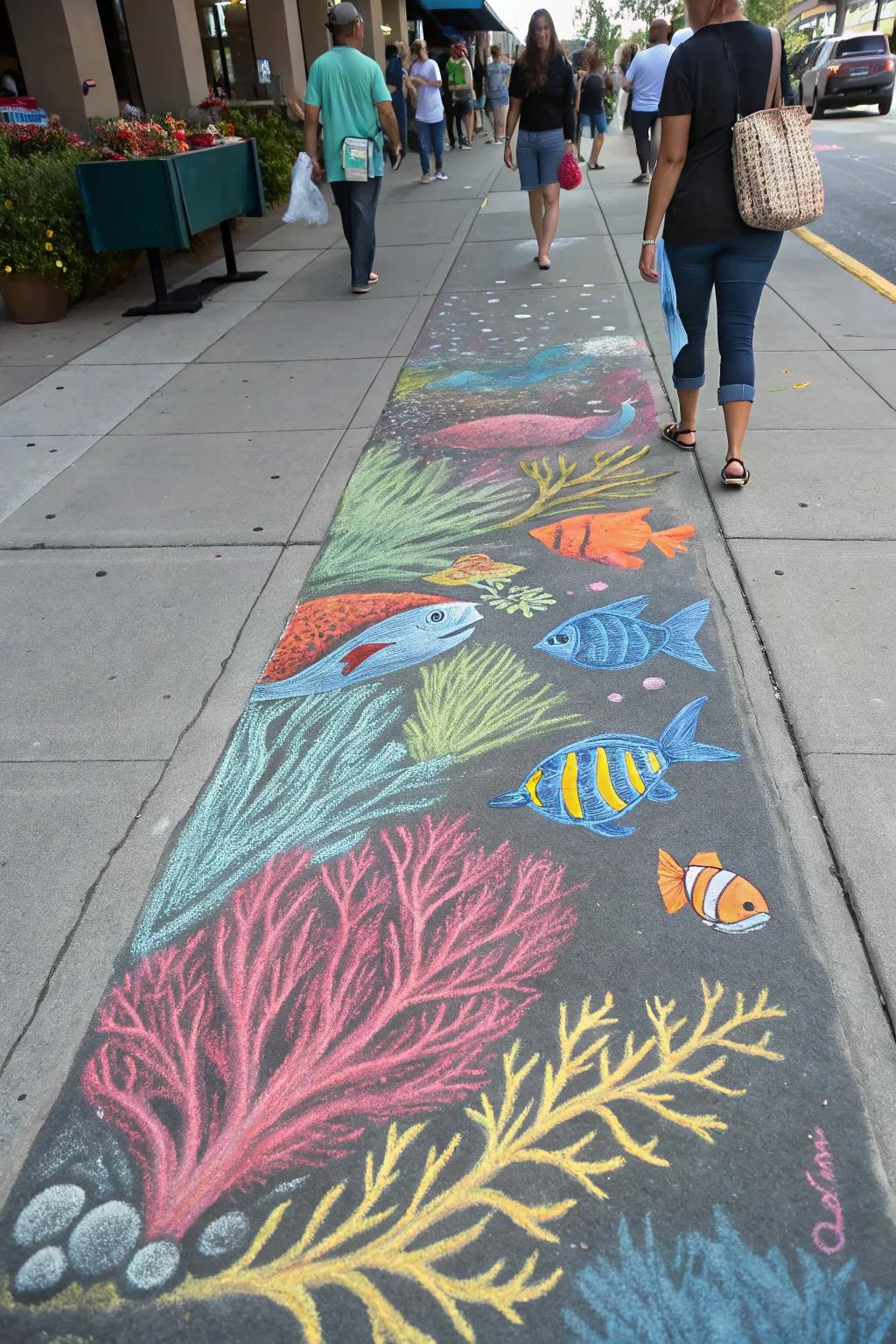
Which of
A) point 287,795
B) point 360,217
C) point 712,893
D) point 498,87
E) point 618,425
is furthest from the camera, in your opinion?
point 498,87

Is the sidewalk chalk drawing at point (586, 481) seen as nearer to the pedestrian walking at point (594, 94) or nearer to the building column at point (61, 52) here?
the building column at point (61, 52)

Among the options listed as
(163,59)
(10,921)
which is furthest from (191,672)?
(163,59)

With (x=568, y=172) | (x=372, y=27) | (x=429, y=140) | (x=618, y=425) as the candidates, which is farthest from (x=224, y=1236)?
(x=372, y=27)

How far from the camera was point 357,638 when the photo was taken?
3.55m

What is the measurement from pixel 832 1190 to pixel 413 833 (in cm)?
127

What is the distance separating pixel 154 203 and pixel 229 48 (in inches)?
600

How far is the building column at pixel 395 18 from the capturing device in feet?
91.9

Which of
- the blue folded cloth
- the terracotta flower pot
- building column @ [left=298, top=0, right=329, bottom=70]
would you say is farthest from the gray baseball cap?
building column @ [left=298, top=0, right=329, bottom=70]

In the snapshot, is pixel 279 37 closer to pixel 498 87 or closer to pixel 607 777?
pixel 498 87

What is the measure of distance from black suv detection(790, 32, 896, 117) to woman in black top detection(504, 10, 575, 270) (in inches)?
842

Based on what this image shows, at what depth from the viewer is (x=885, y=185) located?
1415 cm

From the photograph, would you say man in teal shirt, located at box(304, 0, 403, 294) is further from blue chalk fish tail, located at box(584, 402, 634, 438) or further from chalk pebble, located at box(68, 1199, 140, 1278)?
chalk pebble, located at box(68, 1199, 140, 1278)

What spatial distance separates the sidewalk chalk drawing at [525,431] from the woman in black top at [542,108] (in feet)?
12.4

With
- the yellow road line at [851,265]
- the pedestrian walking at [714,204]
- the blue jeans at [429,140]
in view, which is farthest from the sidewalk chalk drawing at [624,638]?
the blue jeans at [429,140]
